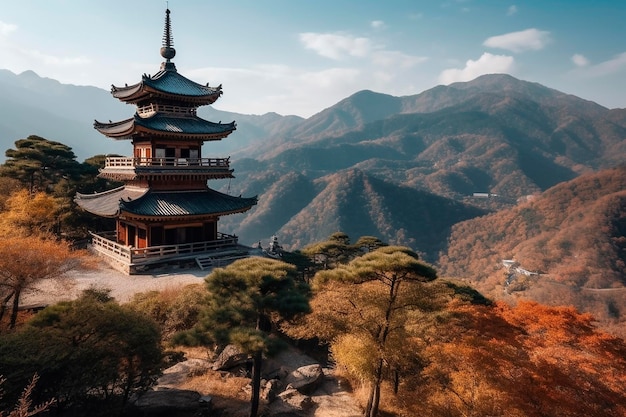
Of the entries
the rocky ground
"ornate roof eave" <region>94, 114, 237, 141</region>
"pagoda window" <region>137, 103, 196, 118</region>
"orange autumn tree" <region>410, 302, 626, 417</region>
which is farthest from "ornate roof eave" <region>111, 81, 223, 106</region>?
"orange autumn tree" <region>410, 302, 626, 417</region>

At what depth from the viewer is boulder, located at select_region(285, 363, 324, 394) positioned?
564 inches

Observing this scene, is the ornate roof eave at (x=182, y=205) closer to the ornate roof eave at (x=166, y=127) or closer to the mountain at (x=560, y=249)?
the ornate roof eave at (x=166, y=127)

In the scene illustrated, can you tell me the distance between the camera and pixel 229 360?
47.9 ft

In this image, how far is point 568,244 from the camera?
8406 centimetres

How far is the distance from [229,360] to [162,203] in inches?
463

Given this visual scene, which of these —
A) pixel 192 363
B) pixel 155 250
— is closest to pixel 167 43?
pixel 155 250

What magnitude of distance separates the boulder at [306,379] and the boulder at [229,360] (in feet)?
6.59

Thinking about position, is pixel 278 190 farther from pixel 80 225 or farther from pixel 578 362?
pixel 578 362

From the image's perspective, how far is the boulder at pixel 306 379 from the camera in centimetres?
1432

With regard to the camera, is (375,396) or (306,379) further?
(306,379)

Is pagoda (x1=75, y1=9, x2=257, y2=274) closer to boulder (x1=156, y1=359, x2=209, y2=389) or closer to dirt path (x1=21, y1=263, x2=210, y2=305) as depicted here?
dirt path (x1=21, y1=263, x2=210, y2=305)

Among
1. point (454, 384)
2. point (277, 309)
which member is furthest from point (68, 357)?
point (454, 384)

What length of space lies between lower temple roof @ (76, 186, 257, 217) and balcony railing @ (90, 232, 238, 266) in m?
2.16

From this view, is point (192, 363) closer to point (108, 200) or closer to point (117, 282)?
point (117, 282)
